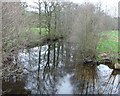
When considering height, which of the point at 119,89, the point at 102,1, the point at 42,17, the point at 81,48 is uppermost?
the point at 102,1

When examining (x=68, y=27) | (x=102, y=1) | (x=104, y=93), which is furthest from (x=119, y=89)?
(x=68, y=27)

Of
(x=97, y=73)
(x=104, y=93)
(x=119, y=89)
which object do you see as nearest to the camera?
(x=104, y=93)

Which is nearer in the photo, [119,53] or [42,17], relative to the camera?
[119,53]

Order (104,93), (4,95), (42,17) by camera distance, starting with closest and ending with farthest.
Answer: (4,95)
(104,93)
(42,17)

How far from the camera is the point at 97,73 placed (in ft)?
36.8

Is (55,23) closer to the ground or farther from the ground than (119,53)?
farther from the ground

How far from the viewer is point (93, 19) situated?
13.0 m

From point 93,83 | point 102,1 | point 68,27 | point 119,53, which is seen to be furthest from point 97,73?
point 68,27

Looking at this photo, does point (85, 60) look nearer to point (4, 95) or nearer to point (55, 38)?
point (4, 95)

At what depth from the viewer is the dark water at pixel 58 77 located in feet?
29.6

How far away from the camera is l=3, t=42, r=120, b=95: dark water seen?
29.6 ft

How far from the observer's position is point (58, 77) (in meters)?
10.4

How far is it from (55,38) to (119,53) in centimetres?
807

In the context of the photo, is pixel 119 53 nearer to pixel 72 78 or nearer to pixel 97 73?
pixel 97 73
